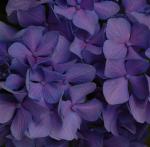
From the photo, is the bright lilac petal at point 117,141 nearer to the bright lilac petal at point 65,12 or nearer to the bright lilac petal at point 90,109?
the bright lilac petal at point 90,109

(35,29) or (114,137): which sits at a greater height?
(35,29)

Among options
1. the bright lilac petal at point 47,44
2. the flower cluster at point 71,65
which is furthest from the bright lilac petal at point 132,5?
the bright lilac petal at point 47,44

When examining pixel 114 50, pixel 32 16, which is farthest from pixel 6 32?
pixel 114 50

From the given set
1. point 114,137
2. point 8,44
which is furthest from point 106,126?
point 8,44

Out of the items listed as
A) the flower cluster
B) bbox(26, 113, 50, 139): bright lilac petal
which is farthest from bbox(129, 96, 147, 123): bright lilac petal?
bbox(26, 113, 50, 139): bright lilac petal

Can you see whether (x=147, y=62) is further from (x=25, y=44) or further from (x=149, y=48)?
(x=25, y=44)

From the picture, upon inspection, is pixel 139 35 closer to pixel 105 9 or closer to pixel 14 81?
pixel 105 9

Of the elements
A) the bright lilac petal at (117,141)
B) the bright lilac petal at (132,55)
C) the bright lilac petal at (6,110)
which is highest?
the bright lilac petal at (132,55)
